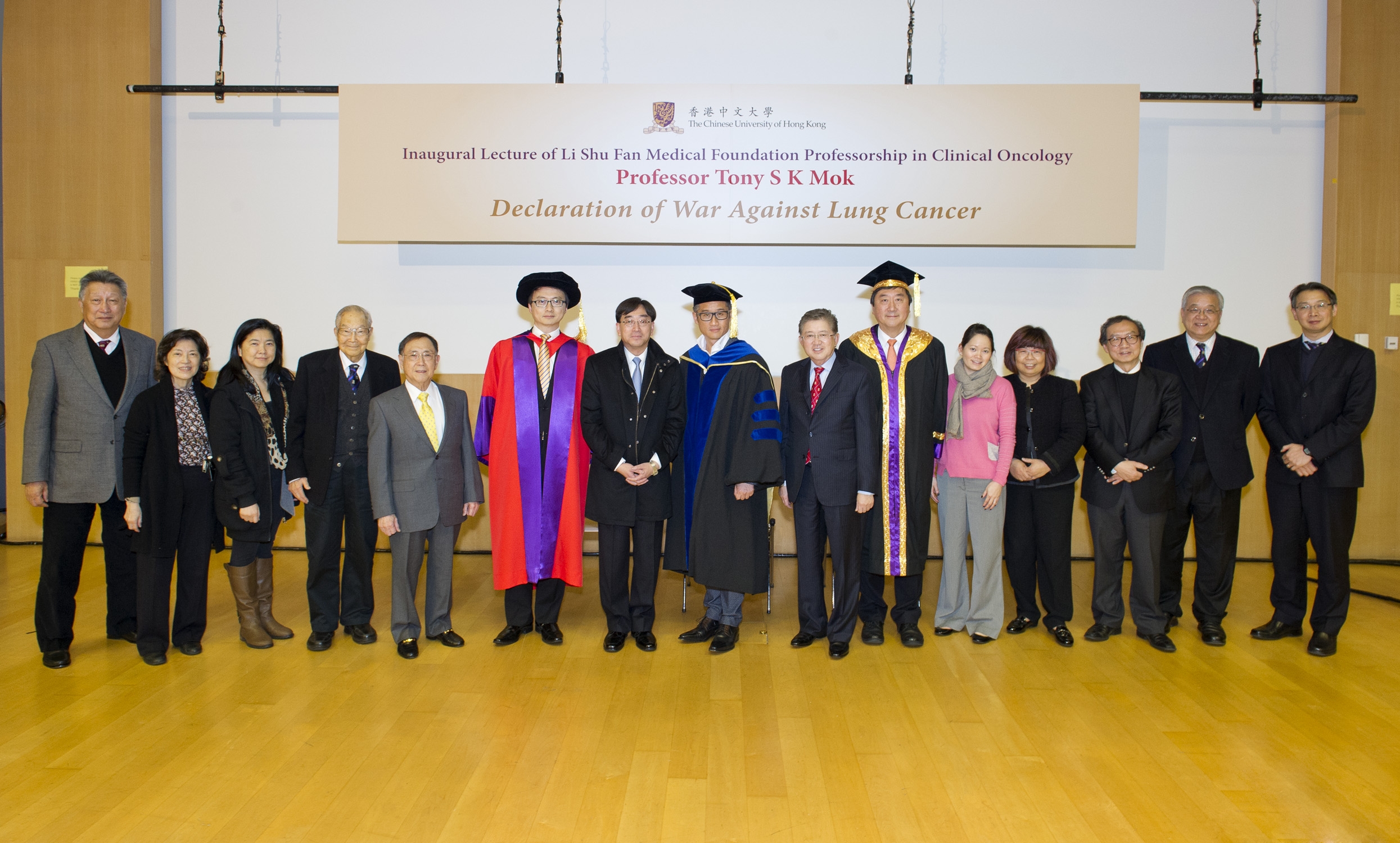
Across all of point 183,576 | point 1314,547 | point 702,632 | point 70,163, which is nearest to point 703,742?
point 702,632

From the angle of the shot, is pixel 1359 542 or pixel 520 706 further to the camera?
pixel 1359 542

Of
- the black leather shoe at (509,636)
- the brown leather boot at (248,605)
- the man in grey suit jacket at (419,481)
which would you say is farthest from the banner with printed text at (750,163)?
the black leather shoe at (509,636)

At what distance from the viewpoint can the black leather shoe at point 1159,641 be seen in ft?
11.6

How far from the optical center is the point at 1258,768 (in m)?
2.52

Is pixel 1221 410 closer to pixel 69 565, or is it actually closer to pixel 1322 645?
pixel 1322 645

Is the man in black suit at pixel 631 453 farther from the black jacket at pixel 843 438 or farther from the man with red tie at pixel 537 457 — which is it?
the black jacket at pixel 843 438

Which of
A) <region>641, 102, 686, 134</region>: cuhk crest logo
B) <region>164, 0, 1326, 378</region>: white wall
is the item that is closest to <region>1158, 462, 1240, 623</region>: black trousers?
<region>164, 0, 1326, 378</region>: white wall

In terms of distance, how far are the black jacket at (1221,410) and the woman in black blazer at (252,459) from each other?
4.00m

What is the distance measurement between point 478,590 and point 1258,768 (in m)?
3.62

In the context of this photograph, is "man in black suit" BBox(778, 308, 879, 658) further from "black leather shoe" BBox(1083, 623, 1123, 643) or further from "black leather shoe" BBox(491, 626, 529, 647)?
"black leather shoe" BBox(491, 626, 529, 647)

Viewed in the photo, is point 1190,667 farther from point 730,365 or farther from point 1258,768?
point 730,365

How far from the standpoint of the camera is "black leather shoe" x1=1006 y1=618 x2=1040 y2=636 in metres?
3.78

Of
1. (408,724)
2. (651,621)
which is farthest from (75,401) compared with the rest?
(651,621)

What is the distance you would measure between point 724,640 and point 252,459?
2.14 meters
